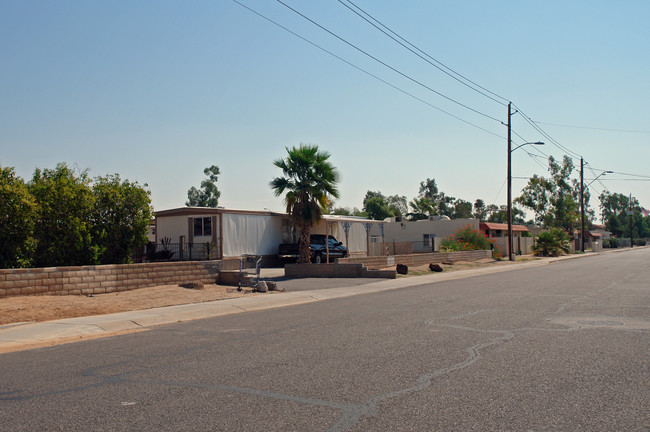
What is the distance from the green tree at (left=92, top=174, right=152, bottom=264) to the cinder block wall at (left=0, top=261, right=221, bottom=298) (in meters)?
2.34

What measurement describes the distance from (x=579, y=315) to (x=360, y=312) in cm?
479

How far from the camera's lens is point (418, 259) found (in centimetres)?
3272

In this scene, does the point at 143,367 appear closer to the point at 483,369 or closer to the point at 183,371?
the point at 183,371

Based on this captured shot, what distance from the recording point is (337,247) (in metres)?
33.6

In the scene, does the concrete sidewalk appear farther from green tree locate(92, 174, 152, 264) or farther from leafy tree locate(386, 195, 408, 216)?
leafy tree locate(386, 195, 408, 216)


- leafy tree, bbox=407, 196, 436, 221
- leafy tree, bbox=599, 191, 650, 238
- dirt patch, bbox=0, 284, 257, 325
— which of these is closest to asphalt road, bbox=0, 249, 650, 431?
dirt patch, bbox=0, 284, 257, 325

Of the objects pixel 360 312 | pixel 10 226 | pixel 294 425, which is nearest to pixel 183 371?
pixel 294 425

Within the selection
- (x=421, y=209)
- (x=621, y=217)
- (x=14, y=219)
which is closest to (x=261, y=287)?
(x=14, y=219)

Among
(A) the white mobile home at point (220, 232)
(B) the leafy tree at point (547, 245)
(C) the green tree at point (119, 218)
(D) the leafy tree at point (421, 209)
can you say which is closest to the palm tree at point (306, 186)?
(A) the white mobile home at point (220, 232)

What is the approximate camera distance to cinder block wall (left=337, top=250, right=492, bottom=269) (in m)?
28.2

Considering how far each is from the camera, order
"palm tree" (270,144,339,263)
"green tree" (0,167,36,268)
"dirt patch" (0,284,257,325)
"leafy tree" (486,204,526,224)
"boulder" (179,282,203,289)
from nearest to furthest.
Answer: "dirt patch" (0,284,257,325) → "green tree" (0,167,36,268) → "boulder" (179,282,203,289) → "palm tree" (270,144,339,263) → "leafy tree" (486,204,526,224)

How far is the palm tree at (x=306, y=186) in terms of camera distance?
1102 inches

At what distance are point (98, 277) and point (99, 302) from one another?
184cm

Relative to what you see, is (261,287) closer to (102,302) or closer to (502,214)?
(102,302)
